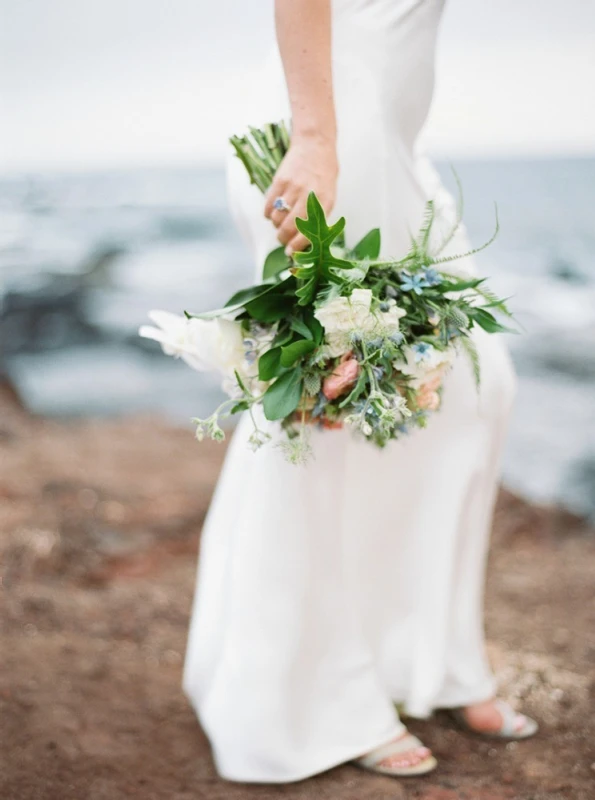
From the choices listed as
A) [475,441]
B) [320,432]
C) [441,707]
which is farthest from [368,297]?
[441,707]

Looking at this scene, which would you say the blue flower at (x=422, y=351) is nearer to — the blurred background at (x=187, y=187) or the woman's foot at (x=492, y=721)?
the woman's foot at (x=492, y=721)

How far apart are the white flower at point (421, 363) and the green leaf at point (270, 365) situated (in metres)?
0.18

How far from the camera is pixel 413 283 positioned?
4.37 ft

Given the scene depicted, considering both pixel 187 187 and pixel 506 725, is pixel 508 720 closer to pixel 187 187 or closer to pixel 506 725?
pixel 506 725

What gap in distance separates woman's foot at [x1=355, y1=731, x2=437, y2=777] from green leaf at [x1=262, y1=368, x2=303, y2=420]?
2.50 feet

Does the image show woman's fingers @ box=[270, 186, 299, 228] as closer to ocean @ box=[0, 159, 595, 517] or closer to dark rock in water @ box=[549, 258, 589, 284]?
ocean @ box=[0, 159, 595, 517]

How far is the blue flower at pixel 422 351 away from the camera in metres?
1.32

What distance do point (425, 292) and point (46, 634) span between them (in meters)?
1.55

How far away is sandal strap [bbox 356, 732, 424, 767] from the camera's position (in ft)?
Answer: 5.62

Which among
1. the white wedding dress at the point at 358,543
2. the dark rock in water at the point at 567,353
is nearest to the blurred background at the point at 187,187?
the dark rock in water at the point at 567,353

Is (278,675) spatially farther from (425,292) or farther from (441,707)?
(425,292)

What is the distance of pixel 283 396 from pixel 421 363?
21 centimetres

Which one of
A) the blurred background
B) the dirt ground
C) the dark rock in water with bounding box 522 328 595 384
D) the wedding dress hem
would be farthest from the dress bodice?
the dark rock in water with bounding box 522 328 595 384

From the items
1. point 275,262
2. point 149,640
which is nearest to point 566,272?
point 149,640
